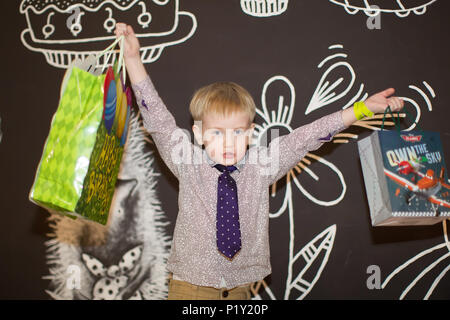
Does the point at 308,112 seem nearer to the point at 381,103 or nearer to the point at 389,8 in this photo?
the point at 381,103

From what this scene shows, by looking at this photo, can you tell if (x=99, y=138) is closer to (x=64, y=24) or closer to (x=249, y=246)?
(x=249, y=246)

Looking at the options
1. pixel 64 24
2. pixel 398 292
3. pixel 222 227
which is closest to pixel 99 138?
pixel 222 227

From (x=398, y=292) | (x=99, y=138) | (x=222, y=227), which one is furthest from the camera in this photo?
(x=398, y=292)

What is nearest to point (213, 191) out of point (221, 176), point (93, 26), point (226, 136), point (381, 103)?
point (221, 176)

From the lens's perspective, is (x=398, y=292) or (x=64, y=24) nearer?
(x=398, y=292)

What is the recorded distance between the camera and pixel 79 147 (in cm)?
102

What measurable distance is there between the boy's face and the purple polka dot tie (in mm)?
60

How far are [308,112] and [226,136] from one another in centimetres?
40

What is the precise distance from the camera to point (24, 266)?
1.55 meters

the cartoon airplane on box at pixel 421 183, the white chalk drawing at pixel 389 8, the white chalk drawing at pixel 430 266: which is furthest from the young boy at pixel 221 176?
the white chalk drawing at pixel 430 266

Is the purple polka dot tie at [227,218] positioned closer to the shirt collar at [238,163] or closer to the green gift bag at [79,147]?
the shirt collar at [238,163]

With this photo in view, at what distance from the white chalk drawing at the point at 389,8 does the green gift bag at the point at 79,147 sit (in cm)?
87

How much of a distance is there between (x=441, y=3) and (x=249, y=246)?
108 cm
